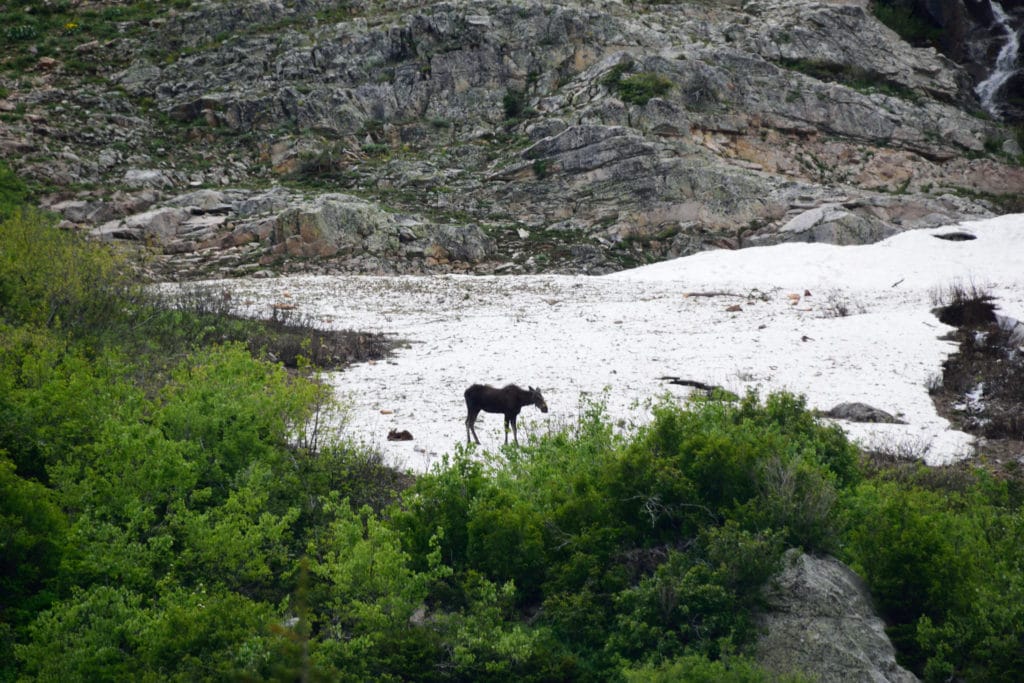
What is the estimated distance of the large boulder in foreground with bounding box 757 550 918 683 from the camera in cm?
528

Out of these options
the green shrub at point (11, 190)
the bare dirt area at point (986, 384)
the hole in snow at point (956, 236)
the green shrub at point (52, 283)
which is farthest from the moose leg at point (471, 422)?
the hole in snow at point (956, 236)

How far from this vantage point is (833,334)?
18.6 m

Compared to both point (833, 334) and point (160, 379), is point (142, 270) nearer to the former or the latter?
point (160, 379)

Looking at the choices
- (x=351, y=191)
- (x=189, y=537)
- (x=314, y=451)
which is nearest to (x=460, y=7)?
(x=351, y=191)

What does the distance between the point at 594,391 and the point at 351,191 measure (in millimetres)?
25119

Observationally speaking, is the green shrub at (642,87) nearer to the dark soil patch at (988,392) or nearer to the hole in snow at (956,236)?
the hole in snow at (956,236)

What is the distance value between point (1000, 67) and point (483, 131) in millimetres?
36385

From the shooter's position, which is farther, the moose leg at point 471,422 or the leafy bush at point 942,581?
the moose leg at point 471,422

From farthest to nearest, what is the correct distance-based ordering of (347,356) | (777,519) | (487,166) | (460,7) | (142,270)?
1. (460,7)
2. (487,166)
3. (142,270)
4. (347,356)
5. (777,519)

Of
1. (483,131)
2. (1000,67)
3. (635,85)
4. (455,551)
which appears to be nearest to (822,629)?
(455,551)

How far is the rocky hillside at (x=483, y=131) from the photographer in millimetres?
32688

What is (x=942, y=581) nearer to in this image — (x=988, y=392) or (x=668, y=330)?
(x=988, y=392)

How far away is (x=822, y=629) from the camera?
5.54 meters

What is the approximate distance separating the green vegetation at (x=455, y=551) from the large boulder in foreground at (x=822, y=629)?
0.19 metres
